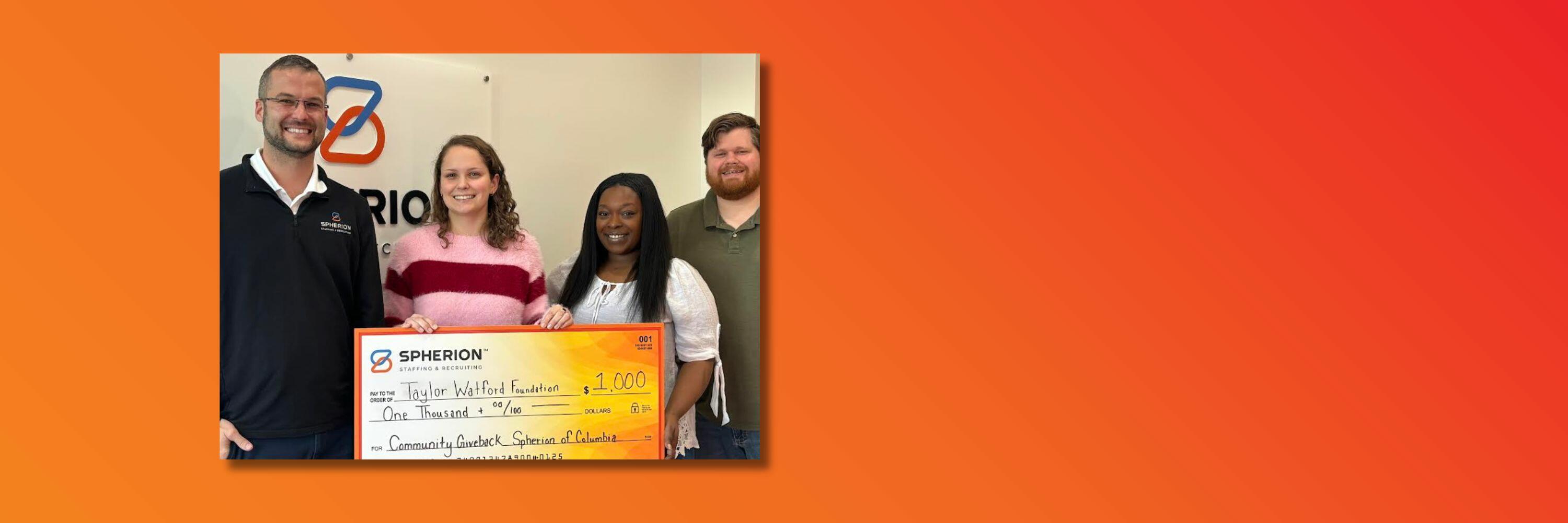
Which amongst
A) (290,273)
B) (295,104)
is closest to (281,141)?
(295,104)

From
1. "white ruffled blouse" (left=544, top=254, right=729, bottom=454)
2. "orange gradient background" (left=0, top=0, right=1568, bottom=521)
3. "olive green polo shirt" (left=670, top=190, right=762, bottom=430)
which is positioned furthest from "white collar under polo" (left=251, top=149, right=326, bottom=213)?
"olive green polo shirt" (left=670, top=190, right=762, bottom=430)

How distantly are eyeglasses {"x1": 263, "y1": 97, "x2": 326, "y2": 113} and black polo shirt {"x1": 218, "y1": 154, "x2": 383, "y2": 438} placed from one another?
109 mm

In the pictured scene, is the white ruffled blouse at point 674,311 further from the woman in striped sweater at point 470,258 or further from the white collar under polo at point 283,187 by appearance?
the white collar under polo at point 283,187

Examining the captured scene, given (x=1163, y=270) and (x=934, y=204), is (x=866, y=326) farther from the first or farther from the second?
(x=1163, y=270)

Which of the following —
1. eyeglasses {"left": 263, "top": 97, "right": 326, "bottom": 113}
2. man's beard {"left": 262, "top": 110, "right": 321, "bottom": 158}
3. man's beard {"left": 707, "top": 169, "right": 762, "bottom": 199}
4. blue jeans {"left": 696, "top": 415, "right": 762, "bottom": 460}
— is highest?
eyeglasses {"left": 263, "top": 97, "right": 326, "bottom": 113}

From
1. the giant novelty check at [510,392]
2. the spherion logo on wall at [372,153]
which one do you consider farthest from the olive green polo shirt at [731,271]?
the spherion logo on wall at [372,153]

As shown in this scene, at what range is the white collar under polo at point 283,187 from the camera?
219 centimetres

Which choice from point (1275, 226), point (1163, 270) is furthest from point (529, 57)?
point (1275, 226)

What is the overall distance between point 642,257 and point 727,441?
376 millimetres

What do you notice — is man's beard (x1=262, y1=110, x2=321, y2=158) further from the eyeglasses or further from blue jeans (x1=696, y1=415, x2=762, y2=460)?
blue jeans (x1=696, y1=415, x2=762, y2=460)

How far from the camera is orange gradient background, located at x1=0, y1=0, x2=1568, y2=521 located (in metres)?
2.26

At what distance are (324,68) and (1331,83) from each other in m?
1.86

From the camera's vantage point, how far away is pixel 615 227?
7.32 ft

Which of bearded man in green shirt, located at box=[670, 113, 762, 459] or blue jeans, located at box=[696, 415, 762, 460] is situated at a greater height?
bearded man in green shirt, located at box=[670, 113, 762, 459]
